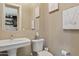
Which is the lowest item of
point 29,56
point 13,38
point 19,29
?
point 29,56

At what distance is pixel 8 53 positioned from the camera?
1.40 meters

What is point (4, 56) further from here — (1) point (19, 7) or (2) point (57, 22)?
(2) point (57, 22)

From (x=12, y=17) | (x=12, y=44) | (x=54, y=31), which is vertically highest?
(x=12, y=17)

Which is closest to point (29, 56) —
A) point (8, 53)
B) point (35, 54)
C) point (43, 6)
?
point (35, 54)

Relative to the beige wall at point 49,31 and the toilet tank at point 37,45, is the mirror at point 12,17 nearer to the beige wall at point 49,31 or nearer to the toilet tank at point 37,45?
the beige wall at point 49,31

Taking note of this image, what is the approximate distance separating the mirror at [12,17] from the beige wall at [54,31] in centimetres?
30

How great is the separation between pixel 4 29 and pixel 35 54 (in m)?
0.49

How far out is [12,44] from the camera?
1397 mm

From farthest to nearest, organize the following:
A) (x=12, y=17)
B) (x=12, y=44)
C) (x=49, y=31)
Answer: (x=49, y=31) → (x=12, y=17) → (x=12, y=44)

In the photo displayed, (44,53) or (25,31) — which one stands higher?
(25,31)

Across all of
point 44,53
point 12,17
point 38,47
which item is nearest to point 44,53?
point 44,53

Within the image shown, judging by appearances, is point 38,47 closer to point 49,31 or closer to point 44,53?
point 44,53

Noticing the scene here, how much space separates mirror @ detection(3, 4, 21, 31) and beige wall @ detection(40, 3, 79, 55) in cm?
30

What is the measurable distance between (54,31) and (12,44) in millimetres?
578
